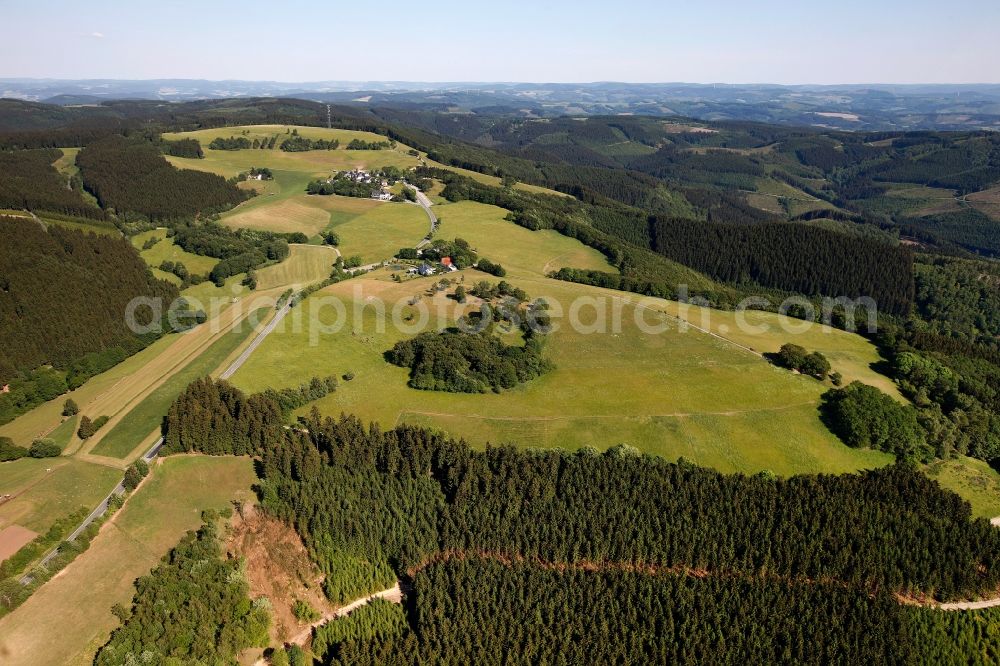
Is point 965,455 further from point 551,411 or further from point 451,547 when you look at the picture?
point 451,547

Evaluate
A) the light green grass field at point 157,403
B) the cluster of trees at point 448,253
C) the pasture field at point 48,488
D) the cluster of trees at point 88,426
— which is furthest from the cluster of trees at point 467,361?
the pasture field at point 48,488

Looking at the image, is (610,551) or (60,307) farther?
(60,307)

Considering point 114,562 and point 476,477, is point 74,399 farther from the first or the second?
point 476,477

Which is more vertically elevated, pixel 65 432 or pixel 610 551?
pixel 65 432

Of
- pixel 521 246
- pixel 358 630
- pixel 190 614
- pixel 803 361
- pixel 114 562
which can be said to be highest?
pixel 521 246

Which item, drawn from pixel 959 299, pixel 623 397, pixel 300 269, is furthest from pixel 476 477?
pixel 959 299

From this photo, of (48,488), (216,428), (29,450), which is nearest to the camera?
(48,488)

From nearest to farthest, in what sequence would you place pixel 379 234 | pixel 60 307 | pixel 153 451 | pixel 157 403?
1. pixel 153 451
2. pixel 157 403
3. pixel 60 307
4. pixel 379 234
